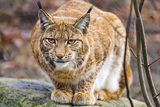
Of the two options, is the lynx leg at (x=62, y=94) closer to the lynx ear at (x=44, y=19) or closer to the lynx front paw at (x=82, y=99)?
the lynx front paw at (x=82, y=99)

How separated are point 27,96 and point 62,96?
593 mm

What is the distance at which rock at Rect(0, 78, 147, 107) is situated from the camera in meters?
4.95

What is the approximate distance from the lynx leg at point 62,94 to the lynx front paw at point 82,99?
95mm

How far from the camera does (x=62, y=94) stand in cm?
488

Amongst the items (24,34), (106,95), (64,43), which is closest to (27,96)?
(64,43)

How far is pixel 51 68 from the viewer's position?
4.80 meters

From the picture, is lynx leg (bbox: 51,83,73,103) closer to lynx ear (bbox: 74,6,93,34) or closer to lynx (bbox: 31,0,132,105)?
lynx (bbox: 31,0,132,105)

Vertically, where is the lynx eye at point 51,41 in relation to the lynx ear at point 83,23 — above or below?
below

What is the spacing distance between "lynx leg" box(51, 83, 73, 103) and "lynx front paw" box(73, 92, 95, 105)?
0.31 feet

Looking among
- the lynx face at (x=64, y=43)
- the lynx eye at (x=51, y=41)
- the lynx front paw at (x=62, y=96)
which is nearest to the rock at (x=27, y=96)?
the lynx front paw at (x=62, y=96)

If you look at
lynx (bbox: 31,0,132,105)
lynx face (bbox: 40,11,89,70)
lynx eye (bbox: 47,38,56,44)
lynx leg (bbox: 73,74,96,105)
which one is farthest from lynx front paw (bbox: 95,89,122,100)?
lynx eye (bbox: 47,38,56,44)

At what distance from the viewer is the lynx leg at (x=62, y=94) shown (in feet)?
15.9

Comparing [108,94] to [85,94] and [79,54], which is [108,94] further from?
A: [79,54]

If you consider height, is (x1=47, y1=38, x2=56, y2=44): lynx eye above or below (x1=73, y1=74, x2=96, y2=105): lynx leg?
above
